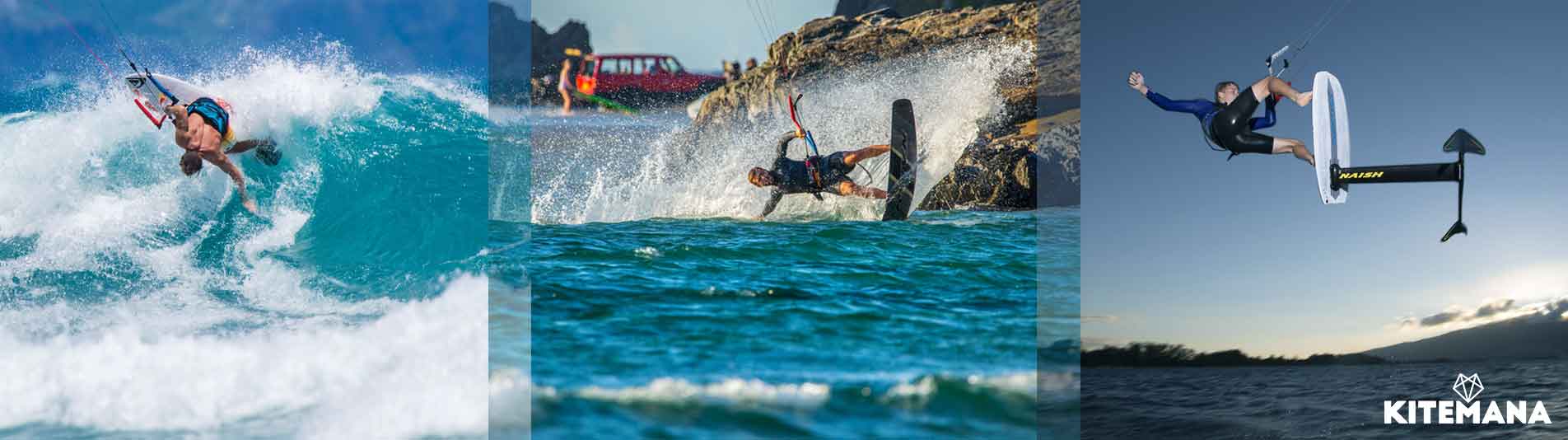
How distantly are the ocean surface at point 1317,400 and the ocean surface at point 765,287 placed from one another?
41cm

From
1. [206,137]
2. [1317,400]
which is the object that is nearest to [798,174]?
[1317,400]

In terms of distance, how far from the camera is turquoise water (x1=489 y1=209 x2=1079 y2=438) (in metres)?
4.67

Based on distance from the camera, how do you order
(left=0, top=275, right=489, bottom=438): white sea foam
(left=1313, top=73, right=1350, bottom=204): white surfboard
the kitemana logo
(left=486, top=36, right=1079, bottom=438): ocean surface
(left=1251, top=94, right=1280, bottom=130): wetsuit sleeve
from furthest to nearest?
(left=0, top=275, right=489, bottom=438): white sea foam < (left=486, top=36, right=1079, bottom=438): ocean surface < the kitemana logo < (left=1251, top=94, right=1280, bottom=130): wetsuit sleeve < (left=1313, top=73, right=1350, bottom=204): white surfboard

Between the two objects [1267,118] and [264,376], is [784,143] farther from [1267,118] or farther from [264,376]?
[264,376]

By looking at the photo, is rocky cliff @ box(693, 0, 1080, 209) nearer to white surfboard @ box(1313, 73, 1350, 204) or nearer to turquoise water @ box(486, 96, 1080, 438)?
turquoise water @ box(486, 96, 1080, 438)

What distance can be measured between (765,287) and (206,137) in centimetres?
334

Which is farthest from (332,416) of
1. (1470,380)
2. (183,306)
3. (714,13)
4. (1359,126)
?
(1470,380)

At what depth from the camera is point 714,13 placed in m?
6.36

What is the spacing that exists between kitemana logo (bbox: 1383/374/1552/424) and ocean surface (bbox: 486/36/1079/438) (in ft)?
4.75

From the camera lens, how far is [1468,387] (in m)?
4.67

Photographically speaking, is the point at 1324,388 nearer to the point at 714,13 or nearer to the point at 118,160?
the point at 714,13

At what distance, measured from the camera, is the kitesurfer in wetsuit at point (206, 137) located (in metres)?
5.67

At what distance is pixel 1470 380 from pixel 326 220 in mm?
6277

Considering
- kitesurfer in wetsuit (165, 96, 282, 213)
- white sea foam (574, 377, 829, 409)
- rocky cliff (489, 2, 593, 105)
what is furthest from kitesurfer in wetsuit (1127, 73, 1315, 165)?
kitesurfer in wetsuit (165, 96, 282, 213)
